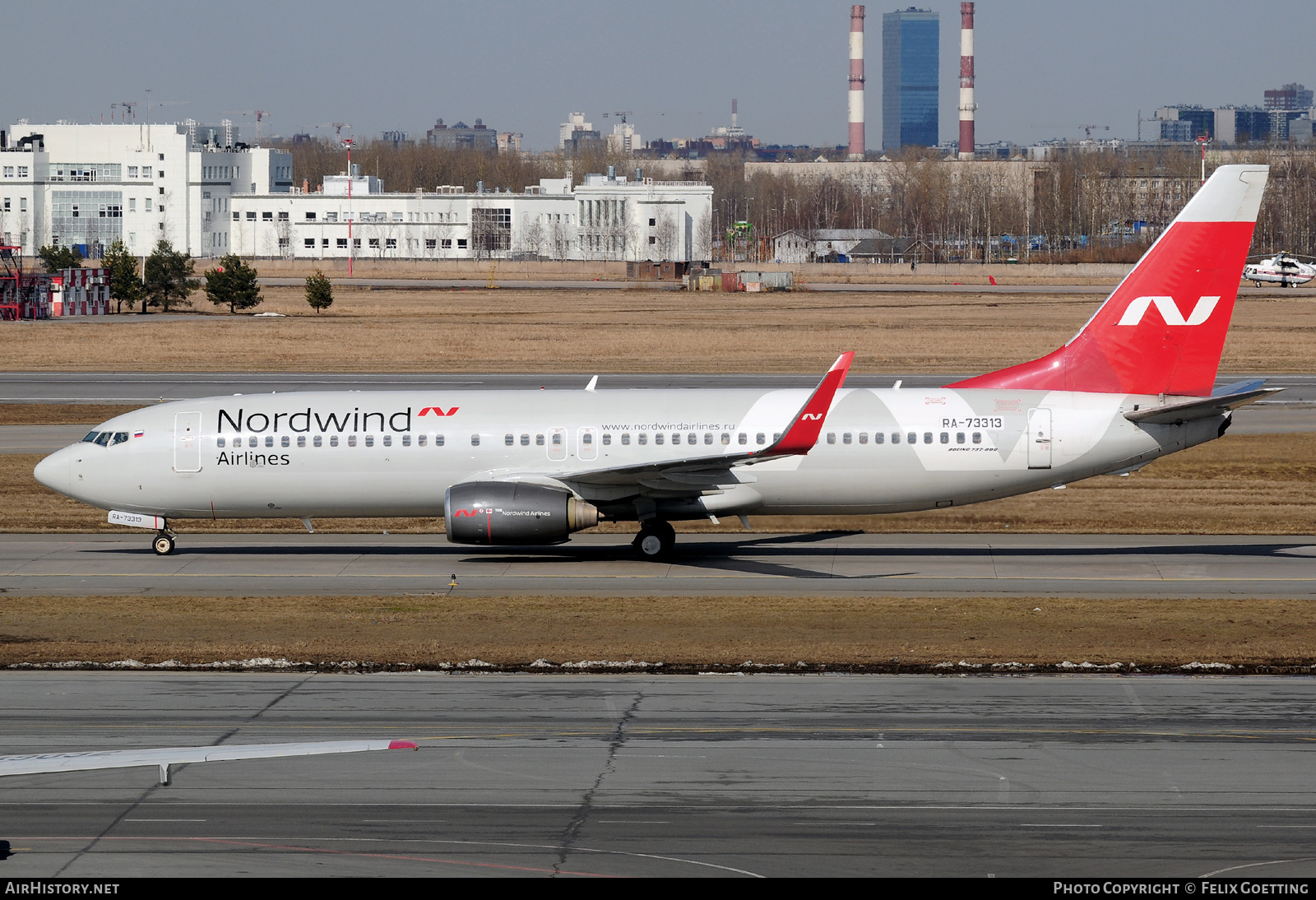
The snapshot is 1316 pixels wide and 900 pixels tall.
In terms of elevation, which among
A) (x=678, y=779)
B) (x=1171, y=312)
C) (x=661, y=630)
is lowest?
(x=678, y=779)

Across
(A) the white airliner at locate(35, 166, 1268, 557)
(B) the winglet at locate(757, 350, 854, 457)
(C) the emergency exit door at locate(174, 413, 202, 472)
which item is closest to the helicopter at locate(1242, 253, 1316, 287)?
(A) the white airliner at locate(35, 166, 1268, 557)

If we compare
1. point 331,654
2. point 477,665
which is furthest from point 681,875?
point 331,654

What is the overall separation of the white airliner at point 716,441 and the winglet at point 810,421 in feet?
3.32

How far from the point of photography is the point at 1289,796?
1795cm

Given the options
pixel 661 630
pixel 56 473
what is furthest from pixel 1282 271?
pixel 56 473

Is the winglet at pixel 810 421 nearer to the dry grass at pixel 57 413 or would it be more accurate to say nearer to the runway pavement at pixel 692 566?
the runway pavement at pixel 692 566

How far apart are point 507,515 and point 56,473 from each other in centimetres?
1189

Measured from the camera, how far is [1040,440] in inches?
1332

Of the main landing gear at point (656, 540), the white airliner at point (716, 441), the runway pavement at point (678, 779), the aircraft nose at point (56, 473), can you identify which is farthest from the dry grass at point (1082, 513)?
the runway pavement at point (678, 779)

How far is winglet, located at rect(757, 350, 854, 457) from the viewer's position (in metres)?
31.7

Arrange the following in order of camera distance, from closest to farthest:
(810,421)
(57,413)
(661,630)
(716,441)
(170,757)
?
(170,757) < (661,630) < (810,421) < (716,441) < (57,413)

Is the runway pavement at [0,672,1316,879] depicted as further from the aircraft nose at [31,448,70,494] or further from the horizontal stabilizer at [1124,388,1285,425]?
the aircraft nose at [31,448,70,494]

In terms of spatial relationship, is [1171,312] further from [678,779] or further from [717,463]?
[678,779]
